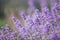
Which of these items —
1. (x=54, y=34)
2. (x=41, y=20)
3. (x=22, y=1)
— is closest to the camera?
(x=54, y=34)

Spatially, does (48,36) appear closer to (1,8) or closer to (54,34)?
(54,34)

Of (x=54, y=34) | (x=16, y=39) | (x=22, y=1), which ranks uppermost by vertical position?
(x=22, y=1)

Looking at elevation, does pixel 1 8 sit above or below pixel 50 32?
above

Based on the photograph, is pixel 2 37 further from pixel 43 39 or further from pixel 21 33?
pixel 43 39

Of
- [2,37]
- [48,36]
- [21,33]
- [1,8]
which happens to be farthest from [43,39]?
[1,8]

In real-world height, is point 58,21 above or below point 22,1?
below

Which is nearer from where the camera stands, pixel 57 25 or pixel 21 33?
pixel 57 25

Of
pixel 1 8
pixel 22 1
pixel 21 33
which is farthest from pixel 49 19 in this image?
pixel 1 8

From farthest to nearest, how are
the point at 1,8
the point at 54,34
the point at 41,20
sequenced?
the point at 1,8 → the point at 41,20 → the point at 54,34

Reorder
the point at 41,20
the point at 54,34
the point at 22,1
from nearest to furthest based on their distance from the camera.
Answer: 1. the point at 54,34
2. the point at 41,20
3. the point at 22,1
